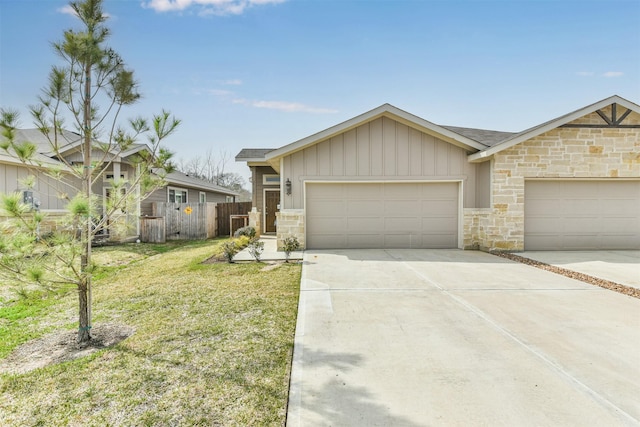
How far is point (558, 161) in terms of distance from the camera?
9.07 metres

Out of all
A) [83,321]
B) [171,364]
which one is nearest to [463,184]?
[171,364]

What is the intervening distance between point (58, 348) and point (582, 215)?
12030mm

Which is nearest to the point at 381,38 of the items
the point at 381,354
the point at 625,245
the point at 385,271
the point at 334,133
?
the point at 334,133

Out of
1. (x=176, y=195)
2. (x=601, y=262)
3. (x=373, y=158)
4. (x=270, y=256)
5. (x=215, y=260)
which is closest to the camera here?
(x=601, y=262)

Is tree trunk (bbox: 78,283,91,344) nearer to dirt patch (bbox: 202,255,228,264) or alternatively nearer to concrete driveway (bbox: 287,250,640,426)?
concrete driveway (bbox: 287,250,640,426)

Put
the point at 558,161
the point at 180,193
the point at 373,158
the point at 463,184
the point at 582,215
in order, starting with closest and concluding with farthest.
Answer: the point at 558,161 → the point at 582,215 → the point at 373,158 → the point at 463,184 → the point at 180,193

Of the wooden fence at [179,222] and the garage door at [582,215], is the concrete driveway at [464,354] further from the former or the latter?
the wooden fence at [179,222]

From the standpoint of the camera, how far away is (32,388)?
2.65 meters

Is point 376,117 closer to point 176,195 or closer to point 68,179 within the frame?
point 68,179

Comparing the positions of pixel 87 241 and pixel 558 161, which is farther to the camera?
pixel 558 161

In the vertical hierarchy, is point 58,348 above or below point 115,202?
below

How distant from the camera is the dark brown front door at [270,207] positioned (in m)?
14.6

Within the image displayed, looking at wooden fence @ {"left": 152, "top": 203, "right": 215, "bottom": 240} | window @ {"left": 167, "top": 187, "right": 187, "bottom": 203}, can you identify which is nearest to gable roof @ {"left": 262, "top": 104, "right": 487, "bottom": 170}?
wooden fence @ {"left": 152, "top": 203, "right": 215, "bottom": 240}

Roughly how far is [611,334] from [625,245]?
814cm
